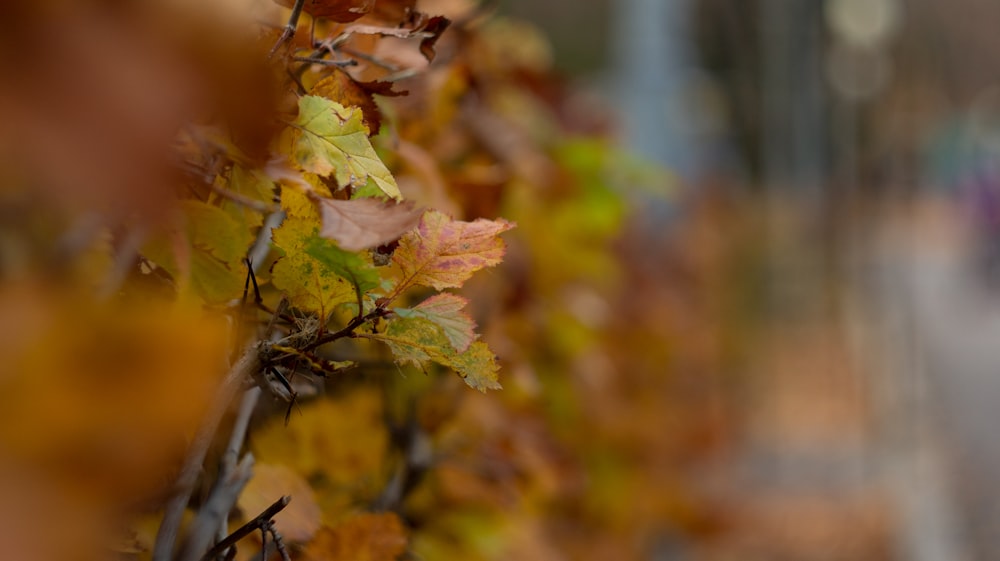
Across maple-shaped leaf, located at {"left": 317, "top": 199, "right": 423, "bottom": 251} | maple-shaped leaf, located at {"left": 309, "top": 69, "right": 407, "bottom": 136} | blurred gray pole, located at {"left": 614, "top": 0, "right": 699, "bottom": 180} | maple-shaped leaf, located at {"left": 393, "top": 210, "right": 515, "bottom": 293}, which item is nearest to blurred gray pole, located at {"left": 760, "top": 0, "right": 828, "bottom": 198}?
blurred gray pole, located at {"left": 614, "top": 0, "right": 699, "bottom": 180}

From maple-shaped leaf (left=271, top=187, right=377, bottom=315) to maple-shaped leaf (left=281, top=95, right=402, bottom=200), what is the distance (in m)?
0.03

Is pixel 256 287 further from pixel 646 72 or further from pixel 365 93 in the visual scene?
pixel 646 72

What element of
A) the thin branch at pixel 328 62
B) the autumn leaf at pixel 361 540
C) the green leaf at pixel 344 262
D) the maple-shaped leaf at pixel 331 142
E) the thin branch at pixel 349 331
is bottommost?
the autumn leaf at pixel 361 540

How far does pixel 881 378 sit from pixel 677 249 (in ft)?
8.25

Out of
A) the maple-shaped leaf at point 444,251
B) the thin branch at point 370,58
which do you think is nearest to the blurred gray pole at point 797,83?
the thin branch at point 370,58

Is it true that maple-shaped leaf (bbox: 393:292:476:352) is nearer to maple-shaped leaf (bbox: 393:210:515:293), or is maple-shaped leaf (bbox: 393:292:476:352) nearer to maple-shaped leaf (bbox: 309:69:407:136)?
maple-shaped leaf (bbox: 393:210:515:293)

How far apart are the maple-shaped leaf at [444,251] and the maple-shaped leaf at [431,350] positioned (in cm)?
3

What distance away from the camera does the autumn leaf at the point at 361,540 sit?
102 cm

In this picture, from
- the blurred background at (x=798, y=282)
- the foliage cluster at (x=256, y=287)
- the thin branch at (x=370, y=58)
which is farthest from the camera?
the blurred background at (x=798, y=282)

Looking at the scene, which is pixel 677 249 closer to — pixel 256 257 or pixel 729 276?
pixel 729 276

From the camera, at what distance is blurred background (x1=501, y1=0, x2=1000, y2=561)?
6.05 metres

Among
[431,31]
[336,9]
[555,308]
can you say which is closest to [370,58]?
[431,31]

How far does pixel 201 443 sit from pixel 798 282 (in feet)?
38.7

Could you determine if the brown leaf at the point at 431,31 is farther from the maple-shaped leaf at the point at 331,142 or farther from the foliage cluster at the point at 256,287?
the maple-shaped leaf at the point at 331,142
